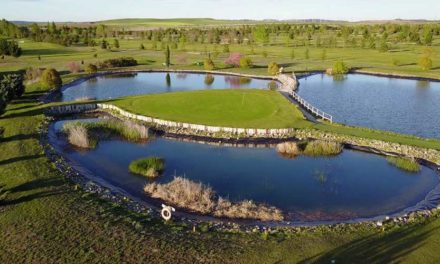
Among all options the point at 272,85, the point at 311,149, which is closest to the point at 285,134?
the point at 311,149

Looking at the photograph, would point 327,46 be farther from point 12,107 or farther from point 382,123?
point 12,107

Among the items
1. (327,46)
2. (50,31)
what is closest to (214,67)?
(327,46)

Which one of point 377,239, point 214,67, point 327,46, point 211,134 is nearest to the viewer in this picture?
point 377,239

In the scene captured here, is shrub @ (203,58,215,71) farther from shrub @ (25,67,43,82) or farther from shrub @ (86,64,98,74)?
shrub @ (25,67,43,82)

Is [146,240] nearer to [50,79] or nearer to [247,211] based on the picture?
[247,211]

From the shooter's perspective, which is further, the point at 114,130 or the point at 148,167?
the point at 114,130
